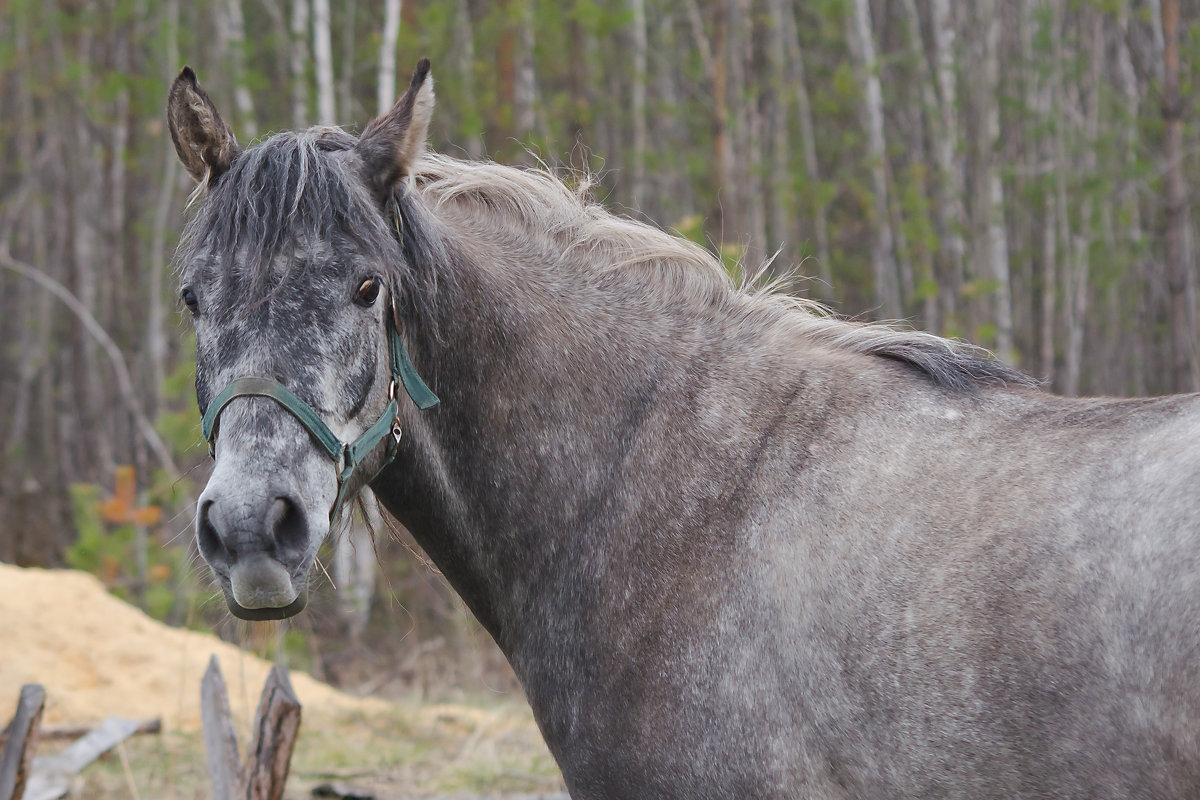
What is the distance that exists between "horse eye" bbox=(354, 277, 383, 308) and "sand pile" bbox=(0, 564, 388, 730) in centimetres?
438

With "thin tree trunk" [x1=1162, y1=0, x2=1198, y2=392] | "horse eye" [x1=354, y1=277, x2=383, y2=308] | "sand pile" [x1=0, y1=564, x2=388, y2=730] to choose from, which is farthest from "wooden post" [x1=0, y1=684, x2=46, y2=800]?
"thin tree trunk" [x1=1162, y1=0, x2=1198, y2=392]

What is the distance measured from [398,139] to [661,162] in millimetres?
11066

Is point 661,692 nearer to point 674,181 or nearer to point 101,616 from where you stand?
point 101,616

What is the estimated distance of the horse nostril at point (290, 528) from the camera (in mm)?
2402

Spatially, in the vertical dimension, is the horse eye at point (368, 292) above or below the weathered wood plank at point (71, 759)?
above

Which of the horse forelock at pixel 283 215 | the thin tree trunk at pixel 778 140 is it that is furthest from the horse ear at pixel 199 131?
the thin tree trunk at pixel 778 140

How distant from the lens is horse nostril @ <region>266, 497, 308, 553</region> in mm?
2402

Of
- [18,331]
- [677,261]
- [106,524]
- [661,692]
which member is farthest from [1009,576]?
[18,331]

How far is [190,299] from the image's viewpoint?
2.69 meters

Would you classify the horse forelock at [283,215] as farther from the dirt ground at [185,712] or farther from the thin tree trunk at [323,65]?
the thin tree trunk at [323,65]

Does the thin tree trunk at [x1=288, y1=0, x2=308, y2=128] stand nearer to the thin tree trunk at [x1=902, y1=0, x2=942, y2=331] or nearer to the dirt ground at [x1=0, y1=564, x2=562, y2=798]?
the dirt ground at [x1=0, y1=564, x2=562, y2=798]

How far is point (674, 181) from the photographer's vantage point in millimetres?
16203

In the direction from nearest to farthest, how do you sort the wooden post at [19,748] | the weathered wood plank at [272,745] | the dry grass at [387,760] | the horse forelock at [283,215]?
the horse forelock at [283,215]
the weathered wood plank at [272,745]
the wooden post at [19,748]
the dry grass at [387,760]

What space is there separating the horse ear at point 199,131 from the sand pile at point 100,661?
4241 millimetres
